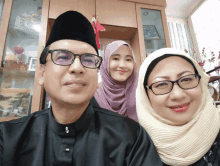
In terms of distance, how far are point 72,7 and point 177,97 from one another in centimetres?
196

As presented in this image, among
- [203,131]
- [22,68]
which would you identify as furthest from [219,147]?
[22,68]

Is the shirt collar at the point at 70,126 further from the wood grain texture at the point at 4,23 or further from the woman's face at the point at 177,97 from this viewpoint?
the wood grain texture at the point at 4,23

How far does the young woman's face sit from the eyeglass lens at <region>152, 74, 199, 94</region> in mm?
489

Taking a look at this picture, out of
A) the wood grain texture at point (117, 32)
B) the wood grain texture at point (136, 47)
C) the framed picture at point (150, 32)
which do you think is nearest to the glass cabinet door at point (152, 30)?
the framed picture at point (150, 32)

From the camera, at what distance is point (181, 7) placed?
2670 mm

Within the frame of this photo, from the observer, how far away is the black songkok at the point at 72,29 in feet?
2.13

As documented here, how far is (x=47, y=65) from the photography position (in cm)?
63

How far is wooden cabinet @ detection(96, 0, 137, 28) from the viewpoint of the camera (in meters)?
1.95

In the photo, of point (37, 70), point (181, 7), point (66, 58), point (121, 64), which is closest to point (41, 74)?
point (66, 58)

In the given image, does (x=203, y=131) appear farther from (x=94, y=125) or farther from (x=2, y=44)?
(x=2, y=44)

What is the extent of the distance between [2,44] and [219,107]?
2.31m

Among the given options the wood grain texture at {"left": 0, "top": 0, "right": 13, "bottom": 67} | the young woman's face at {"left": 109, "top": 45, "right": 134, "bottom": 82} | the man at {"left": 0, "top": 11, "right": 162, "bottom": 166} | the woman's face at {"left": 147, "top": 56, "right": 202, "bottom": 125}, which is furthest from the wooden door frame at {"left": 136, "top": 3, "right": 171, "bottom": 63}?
the wood grain texture at {"left": 0, "top": 0, "right": 13, "bottom": 67}

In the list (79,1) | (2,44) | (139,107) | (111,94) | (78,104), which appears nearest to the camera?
(78,104)

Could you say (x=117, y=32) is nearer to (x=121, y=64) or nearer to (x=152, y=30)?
(x=152, y=30)
